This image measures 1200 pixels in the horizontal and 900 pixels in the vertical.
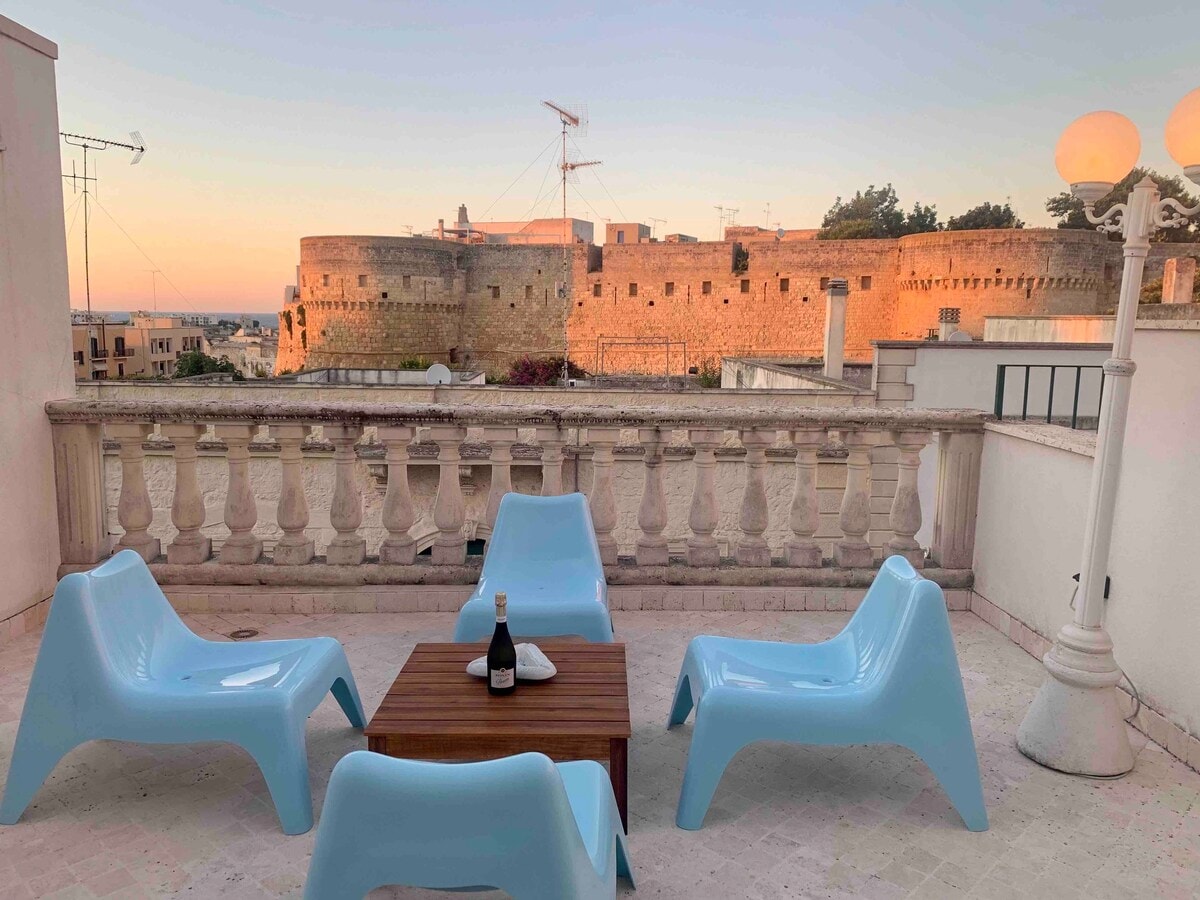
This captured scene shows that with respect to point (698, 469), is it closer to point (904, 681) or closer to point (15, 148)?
point (904, 681)

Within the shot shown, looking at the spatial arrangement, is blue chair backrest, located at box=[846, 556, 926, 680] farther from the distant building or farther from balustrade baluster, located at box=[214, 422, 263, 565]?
the distant building

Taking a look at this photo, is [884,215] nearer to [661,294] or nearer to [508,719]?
[661,294]

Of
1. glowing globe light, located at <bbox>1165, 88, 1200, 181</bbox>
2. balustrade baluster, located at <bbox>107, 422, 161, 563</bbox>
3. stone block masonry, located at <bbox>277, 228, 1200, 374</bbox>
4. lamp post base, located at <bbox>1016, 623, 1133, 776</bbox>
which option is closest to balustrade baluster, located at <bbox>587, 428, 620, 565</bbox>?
lamp post base, located at <bbox>1016, 623, 1133, 776</bbox>

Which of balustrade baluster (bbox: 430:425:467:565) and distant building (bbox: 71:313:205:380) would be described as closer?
balustrade baluster (bbox: 430:425:467:565)

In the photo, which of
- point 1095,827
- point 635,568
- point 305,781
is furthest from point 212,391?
point 1095,827

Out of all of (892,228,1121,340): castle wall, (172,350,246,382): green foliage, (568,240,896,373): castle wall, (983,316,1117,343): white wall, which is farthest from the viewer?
(172,350,246,382): green foliage

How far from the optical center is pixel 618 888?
5.70 ft

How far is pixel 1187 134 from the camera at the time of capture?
196 cm

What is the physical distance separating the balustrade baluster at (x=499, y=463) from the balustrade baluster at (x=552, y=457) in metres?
0.13

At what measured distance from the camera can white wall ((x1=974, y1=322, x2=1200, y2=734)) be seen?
2254 millimetres

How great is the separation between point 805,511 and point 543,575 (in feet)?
4.08

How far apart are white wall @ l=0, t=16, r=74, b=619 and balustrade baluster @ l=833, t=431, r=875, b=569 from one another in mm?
→ 3365

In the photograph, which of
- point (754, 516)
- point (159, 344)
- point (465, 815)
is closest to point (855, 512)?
point (754, 516)

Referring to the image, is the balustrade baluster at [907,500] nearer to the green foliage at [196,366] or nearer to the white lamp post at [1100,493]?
the white lamp post at [1100,493]
